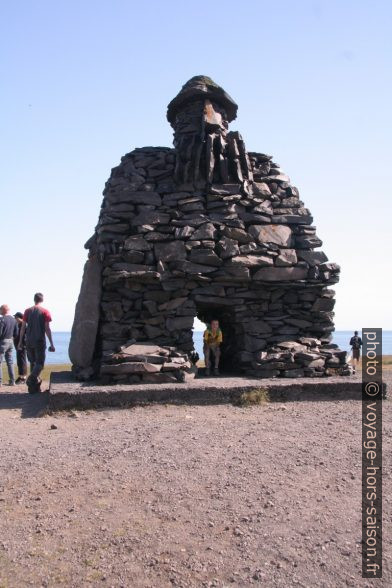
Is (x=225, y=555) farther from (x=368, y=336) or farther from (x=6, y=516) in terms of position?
(x=368, y=336)

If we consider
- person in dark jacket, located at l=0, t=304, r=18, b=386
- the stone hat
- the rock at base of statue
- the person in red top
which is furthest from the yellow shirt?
the stone hat

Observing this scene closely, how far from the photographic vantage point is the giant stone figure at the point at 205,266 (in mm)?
9211

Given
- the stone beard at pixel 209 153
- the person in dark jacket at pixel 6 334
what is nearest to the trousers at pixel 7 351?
the person in dark jacket at pixel 6 334

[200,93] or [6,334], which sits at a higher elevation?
[200,93]

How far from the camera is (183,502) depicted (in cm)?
410

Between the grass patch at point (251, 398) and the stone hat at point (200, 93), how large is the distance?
6710 mm

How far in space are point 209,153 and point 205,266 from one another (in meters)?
2.46

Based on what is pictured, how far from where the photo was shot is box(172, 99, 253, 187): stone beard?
9992 mm

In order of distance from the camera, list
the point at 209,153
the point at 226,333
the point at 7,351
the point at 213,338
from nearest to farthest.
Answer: the point at 213,338 → the point at 209,153 → the point at 7,351 → the point at 226,333

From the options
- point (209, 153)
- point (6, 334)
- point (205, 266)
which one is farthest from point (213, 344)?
point (6, 334)

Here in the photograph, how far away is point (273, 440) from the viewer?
5.85m

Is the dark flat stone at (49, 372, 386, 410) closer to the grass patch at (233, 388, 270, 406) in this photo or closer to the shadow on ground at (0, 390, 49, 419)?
the grass patch at (233, 388, 270, 406)

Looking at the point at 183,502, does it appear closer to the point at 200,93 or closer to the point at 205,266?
the point at 205,266

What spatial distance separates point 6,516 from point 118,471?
48.1 inches
